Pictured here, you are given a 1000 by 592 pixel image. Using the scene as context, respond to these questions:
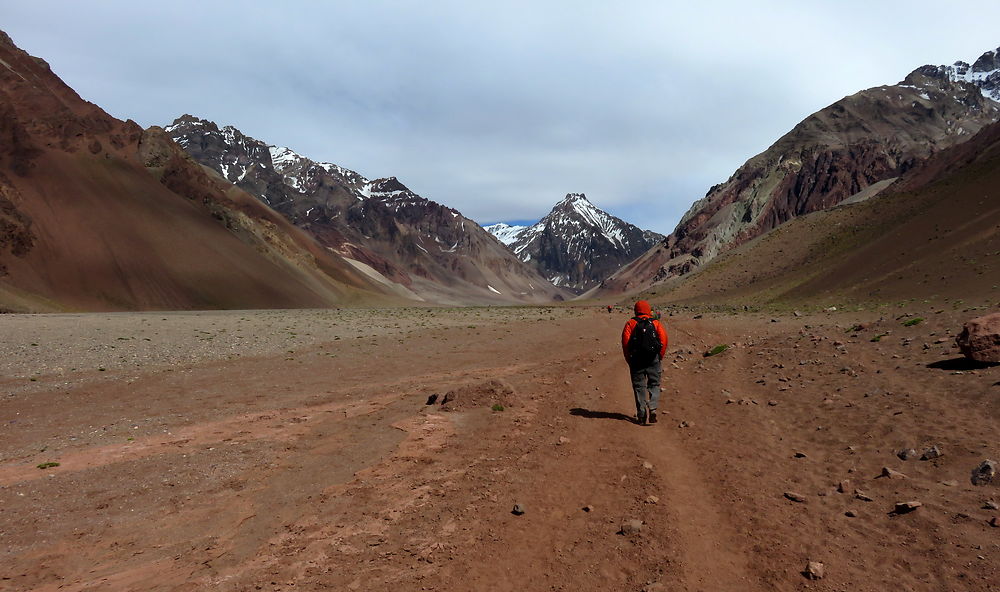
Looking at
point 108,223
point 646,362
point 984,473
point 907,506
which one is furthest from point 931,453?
point 108,223

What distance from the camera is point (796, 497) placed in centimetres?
689

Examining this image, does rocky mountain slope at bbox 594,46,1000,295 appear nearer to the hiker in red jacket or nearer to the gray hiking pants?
the hiker in red jacket

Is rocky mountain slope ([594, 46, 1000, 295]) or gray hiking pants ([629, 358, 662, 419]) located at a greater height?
rocky mountain slope ([594, 46, 1000, 295])

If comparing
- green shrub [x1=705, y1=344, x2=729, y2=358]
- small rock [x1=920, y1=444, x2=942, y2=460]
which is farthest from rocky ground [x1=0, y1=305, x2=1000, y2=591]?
green shrub [x1=705, y1=344, x2=729, y2=358]

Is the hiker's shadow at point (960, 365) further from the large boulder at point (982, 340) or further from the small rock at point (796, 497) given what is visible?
the small rock at point (796, 497)

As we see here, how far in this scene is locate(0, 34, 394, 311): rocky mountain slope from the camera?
7650 cm

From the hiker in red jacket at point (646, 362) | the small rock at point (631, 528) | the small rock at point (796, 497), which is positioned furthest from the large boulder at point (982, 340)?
the small rock at point (631, 528)

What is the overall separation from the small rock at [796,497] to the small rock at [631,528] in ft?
7.60

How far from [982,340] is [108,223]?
10956 centimetres

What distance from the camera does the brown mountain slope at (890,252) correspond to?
32.1 metres

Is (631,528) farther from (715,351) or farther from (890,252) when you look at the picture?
(890,252)

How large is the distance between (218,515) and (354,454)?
Result: 9.18 ft

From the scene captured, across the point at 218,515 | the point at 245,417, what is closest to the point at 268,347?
the point at 245,417

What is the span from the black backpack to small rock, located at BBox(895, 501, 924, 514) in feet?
18.0
